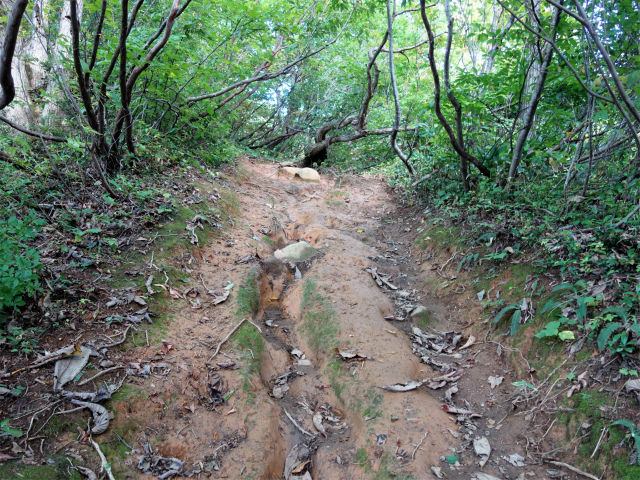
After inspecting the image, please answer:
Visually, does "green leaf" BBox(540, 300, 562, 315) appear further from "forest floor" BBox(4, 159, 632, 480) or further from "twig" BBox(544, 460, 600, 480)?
"twig" BBox(544, 460, 600, 480)

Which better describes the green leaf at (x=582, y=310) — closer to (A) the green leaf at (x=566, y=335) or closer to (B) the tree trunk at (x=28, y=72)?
(A) the green leaf at (x=566, y=335)

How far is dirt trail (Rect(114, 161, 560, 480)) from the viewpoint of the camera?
2.69 meters

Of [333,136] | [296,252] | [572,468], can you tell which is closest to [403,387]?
[572,468]

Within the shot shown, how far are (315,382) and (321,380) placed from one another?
0.21 feet

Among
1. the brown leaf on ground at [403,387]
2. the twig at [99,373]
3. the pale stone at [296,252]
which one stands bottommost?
the brown leaf on ground at [403,387]

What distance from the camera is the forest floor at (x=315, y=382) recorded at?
2.62 m

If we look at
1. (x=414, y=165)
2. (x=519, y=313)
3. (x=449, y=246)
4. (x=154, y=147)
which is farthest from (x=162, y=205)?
(x=414, y=165)

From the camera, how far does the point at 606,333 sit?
2730mm

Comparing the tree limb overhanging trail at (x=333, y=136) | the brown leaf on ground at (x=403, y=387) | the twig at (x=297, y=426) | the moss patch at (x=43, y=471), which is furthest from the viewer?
the tree limb overhanging trail at (x=333, y=136)

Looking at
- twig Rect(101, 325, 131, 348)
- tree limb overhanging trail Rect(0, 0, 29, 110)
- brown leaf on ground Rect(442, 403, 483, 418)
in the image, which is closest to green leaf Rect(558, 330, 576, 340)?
brown leaf on ground Rect(442, 403, 483, 418)

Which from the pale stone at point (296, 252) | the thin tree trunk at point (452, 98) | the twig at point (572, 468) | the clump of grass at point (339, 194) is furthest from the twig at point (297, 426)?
the clump of grass at point (339, 194)

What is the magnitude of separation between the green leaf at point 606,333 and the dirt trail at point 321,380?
0.83 metres

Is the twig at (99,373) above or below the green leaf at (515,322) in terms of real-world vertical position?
below

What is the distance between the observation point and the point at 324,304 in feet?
14.5
